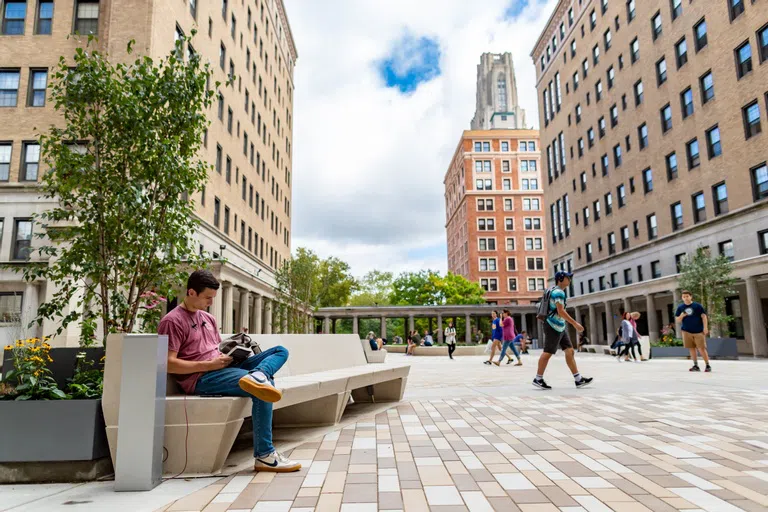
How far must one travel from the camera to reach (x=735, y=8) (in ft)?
87.3

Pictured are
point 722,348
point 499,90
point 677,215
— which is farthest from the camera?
point 499,90

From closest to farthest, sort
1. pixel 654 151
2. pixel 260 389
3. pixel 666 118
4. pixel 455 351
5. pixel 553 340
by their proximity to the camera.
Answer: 1. pixel 260 389
2. pixel 553 340
3. pixel 666 118
4. pixel 654 151
5. pixel 455 351

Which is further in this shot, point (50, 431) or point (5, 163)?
point (5, 163)

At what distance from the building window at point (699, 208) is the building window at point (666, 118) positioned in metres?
5.26

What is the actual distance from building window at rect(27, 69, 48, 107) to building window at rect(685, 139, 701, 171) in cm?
3441

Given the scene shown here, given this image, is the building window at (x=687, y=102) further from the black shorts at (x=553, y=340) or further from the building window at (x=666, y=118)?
the black shorts at (x=553, y=340)

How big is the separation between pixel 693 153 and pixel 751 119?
5.06 meters

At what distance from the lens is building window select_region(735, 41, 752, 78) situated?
1010 inches

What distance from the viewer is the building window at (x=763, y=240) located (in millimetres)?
24531

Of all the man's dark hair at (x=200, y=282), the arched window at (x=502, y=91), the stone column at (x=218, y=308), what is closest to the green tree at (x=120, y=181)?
the man's dark hair at (x=200, y=282)

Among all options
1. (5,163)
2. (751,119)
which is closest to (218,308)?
(5,163)

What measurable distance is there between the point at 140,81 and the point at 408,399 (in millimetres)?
6106

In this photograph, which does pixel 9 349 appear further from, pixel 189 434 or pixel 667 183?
pixel 667 183

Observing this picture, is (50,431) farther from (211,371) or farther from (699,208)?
(699,208)
